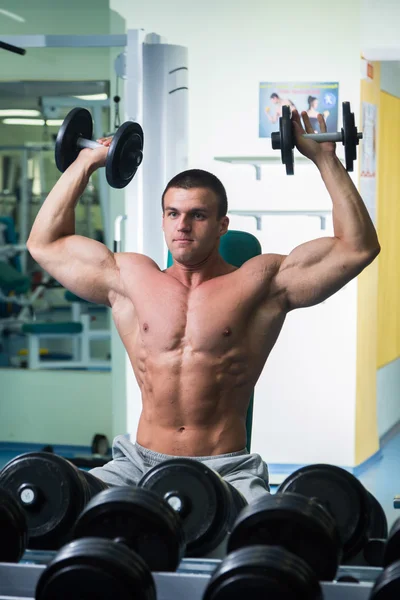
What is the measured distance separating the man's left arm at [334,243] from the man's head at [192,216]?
23 cm

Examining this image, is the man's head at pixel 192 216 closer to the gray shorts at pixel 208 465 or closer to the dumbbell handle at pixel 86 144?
the dumbbell handle at pixel 86 144

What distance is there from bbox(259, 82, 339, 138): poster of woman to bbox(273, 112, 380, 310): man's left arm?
7.76 ft

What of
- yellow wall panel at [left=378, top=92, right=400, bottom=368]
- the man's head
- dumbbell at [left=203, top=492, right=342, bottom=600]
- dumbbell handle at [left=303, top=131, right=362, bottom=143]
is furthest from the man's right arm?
yellow wall panel at [left=378, top=92, right=400, bottom=368]

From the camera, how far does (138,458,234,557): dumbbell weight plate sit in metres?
1.78

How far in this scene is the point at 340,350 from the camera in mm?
4836

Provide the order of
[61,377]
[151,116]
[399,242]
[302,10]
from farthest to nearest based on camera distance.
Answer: [399,242] < [61,377] < [302,10] < [151,116]

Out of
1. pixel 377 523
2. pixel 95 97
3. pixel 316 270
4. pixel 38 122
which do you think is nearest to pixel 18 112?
pixel 38 122

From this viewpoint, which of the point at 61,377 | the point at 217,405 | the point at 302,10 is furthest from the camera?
the point at 61,377

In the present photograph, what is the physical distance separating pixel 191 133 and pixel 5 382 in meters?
1.80

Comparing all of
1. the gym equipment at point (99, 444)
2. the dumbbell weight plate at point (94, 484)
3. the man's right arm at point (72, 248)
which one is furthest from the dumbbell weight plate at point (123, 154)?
the gym equipment at point (99, 444)

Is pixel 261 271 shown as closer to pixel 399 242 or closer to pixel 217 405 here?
pixel 217 405

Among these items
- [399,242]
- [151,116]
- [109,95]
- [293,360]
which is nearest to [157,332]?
[151,116]

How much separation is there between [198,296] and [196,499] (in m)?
0.81

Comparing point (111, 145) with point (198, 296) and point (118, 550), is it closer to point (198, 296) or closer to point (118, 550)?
point (198, 296)
